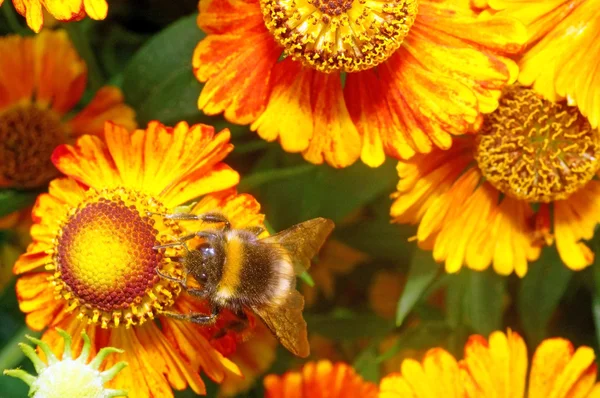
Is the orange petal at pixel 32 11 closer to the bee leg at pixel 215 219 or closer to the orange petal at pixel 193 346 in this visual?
the bee leg at pixel 215 219

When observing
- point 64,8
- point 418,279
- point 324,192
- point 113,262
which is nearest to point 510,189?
point 418,279

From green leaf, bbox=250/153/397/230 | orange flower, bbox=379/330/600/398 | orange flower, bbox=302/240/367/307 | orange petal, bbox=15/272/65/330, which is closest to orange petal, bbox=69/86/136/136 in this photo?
green leaf, bbox=250/153/397/230

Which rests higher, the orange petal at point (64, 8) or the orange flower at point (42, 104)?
the orange petal at point (64, 8)

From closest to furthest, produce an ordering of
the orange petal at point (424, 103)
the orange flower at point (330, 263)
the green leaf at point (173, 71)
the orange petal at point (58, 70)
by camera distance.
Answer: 1. the orange petal at point (424, 103)
2. the green leaf at point (173, 71)
3. the orange petal at point (58, 70)
4. the orange flower at point (330, 263)

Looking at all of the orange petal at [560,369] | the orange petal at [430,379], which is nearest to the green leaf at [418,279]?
the orange petal at [430,379]

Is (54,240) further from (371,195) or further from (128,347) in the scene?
(371,195)

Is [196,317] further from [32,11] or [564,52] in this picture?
[564,52]
